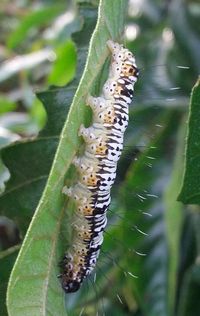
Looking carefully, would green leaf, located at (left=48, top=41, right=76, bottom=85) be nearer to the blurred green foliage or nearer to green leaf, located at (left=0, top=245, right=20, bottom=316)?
the blurred green foliage

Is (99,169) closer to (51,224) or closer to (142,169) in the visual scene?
(51,224)

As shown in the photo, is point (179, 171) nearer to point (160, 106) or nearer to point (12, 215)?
point (160, 106)

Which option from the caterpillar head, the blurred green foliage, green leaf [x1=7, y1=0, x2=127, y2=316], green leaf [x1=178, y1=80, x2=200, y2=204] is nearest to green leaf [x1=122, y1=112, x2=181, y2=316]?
the blurred green foliage

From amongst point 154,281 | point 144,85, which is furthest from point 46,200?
point 144,85

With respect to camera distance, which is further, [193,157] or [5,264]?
[5,264]

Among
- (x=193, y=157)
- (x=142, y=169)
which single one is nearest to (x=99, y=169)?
(x=193, y=157)

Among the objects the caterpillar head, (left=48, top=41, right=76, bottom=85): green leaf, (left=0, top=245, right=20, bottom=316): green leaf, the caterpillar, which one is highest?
the caterpillar

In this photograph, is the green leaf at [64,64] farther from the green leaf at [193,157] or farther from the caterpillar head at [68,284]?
the green leaf at [193,157]
